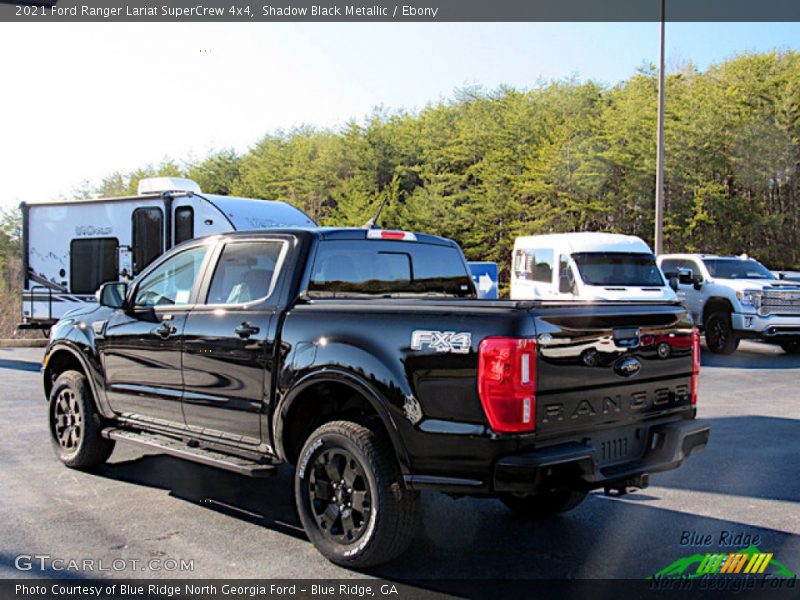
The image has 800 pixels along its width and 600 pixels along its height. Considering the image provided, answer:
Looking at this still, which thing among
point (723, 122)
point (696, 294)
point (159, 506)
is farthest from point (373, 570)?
point (723, 122)

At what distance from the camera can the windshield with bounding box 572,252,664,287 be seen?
15.2 meters

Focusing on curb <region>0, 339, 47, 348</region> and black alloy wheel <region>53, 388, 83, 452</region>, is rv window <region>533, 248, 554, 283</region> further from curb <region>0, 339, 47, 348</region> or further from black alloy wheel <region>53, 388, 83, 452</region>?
curb <region>0, 339, 47, 348</region>

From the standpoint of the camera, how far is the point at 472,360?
3.99 m

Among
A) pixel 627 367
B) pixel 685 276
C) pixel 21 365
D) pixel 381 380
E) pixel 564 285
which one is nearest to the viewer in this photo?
pixel 381 380

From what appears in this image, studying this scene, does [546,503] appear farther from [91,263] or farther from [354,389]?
[91,263]

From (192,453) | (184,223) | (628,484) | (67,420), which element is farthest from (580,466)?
(184,223)

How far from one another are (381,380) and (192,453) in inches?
69.9

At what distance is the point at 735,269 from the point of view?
54.9 ft

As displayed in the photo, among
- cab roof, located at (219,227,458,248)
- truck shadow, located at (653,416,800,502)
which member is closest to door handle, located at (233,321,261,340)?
cab roof, located at (219,227,458,248)

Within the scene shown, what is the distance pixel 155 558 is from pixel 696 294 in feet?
46.3

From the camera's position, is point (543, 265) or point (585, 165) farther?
point (585, 165)

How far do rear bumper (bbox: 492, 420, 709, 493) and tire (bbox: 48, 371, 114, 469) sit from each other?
394 centimetres

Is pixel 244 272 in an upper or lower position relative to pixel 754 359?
upper

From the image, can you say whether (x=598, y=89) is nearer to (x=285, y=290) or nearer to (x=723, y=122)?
(x=723, y=122)
